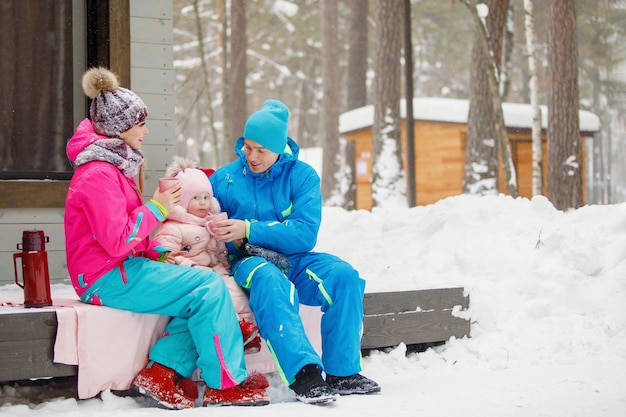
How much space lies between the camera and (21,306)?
166 inches

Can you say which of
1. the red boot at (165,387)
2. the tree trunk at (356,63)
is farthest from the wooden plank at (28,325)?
the tree trunk at (356,63)

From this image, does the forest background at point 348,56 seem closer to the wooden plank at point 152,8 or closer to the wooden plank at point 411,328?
the wooden plank at point 152,8

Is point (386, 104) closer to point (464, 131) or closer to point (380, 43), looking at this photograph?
point (380, 43)

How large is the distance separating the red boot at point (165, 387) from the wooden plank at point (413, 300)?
4.49 feet

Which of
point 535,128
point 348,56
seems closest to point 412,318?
point 535,128

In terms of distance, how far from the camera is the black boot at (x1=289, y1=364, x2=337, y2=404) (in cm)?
395

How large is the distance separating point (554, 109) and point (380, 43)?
3.33 metres

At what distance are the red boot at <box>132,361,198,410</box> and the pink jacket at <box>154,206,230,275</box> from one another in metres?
0.56

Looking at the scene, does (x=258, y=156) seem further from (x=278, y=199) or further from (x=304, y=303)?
(x=304, y=303)

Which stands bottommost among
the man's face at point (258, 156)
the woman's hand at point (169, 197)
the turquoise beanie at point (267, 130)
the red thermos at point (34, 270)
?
the red thermos at point (34, 270)

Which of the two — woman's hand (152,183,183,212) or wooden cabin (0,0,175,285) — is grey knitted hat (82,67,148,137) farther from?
wooden cabin (0,0,175,285)

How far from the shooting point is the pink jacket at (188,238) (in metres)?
4.35

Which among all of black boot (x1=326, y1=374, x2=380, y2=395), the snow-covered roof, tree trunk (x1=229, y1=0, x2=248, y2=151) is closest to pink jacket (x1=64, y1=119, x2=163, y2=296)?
black boot (x1=326, y1=374, x2=380, y2=395)

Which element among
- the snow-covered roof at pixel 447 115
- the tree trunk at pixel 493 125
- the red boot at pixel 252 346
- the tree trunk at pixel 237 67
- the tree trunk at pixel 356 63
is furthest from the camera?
the tree trunk at pixel 356 63
